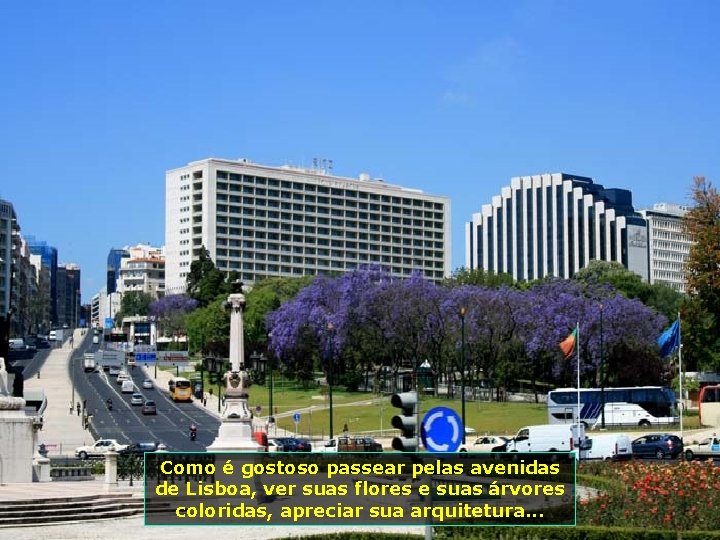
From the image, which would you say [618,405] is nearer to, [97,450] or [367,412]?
[367,412]

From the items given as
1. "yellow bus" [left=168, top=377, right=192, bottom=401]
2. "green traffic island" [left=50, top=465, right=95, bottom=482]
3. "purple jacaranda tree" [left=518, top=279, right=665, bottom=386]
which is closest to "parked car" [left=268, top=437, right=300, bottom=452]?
"green traffic island" [left=50, top=465, right=95, bottom=482]

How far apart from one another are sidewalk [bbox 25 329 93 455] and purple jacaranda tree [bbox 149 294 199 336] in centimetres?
2670

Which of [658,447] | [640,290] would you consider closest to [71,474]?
[658,447]

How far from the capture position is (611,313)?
9050 cm

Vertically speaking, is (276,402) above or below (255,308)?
below

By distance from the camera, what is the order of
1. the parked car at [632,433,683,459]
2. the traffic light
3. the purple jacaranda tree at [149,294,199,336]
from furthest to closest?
1. the purple jacaranda tree at [149,294,199,336]
2. the parked car at [632,433,683,459]
3. the traffic light

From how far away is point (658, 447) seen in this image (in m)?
49.8

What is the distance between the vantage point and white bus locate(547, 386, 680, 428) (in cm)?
7262

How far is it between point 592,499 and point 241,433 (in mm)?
13634

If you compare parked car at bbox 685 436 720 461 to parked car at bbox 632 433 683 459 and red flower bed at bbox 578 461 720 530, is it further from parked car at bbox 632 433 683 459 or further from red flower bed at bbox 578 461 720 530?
red flower bed at bbox 578 461 720 530

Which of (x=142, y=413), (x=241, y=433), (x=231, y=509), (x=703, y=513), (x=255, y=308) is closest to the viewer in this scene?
(x=703, y=513)

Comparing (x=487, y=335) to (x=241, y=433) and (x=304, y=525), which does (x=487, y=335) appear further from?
(x=304, y=525)

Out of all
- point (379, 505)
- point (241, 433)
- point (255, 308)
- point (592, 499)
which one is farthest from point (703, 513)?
point (255, 308)

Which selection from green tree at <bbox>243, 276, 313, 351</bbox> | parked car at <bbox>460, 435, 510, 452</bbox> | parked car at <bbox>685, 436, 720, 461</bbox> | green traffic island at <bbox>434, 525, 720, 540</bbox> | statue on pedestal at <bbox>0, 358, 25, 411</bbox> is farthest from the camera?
green tree at <bbox>243, 276, 313, 351</bbox>
